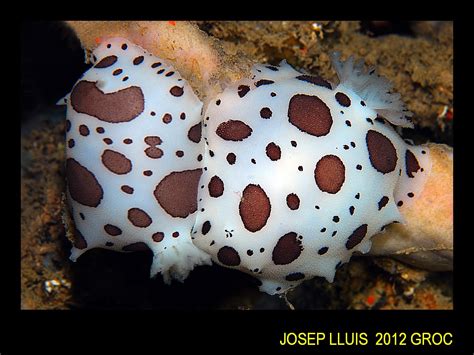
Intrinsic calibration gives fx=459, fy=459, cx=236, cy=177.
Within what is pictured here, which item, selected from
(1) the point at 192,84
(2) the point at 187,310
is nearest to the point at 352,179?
(1) the point at 192,84

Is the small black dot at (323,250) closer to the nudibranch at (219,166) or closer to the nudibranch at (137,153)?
the nudibranch at (219,166)

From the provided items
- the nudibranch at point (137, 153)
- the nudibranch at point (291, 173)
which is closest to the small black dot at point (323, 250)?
the nudibranch at point (291, 173)

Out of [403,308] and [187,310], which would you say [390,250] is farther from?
[187,310]

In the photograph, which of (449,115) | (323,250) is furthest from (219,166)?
(449,115)

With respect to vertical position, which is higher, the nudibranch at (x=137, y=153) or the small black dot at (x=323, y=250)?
the nudibranch at (x=137, y=153)

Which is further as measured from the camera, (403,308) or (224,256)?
(403,308)

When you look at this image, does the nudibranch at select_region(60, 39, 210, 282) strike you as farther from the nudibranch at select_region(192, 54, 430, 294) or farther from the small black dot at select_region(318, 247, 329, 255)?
the small black dot at select_region(318, 247, 329, 255)

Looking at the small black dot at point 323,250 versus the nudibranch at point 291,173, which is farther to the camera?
the small black dot at point 323,250

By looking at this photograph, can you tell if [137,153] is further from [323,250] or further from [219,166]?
[323,250]
